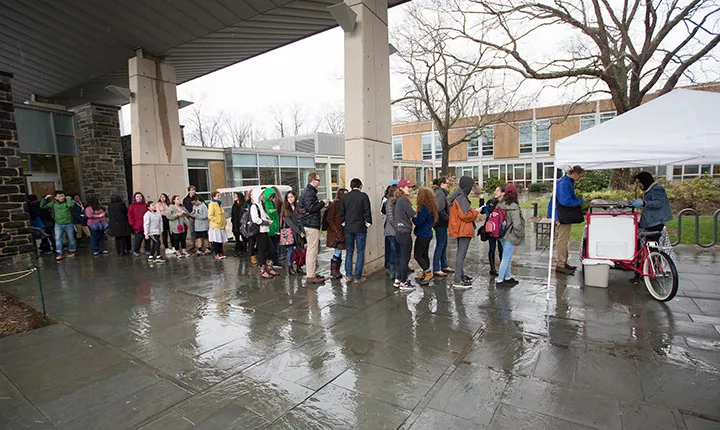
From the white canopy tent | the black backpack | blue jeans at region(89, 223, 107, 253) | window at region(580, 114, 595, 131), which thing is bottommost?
blue jeans at region(89, 223, 107, 253)

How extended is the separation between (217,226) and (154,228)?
169 centimetres

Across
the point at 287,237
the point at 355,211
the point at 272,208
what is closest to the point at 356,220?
the point at 355,211

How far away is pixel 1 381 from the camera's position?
355cm

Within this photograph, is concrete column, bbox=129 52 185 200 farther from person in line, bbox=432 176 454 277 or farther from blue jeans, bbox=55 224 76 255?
person in line, bbox=432 176 454 277

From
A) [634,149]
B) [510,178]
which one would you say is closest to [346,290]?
[634,149]

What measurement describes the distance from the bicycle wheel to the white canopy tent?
4.54 feet

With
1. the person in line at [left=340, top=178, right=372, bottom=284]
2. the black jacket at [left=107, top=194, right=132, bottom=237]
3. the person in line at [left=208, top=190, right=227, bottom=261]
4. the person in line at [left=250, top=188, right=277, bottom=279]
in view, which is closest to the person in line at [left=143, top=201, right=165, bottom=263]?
the black jacket at [left=107, top=194, right=132, bottom=237]

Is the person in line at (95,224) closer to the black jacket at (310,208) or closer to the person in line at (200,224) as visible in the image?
the person in line at (200,224)

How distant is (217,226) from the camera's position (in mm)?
9227

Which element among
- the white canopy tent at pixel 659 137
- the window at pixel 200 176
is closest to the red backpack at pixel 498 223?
the white canopy tent at pixel 659 137

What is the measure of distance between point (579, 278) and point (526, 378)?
3.95m

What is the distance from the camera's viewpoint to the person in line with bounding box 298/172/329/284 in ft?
21.4

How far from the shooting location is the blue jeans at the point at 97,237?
10281 millimetres

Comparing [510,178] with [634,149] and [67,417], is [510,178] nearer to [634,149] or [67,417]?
[634,149]
